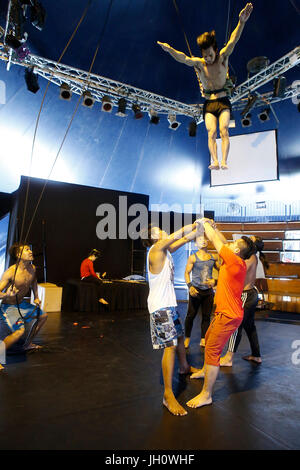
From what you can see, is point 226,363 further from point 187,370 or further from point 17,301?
point 17,301

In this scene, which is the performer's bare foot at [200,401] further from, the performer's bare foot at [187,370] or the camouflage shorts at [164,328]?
the performer's bare foot at [187,370]

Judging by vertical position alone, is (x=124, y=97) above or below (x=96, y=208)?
above

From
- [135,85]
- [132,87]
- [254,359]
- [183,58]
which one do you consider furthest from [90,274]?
[135,85]

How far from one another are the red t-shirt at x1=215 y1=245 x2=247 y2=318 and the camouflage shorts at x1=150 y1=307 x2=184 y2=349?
391 millimetres

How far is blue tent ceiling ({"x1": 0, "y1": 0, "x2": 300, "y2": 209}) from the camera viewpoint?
7230 millimetres

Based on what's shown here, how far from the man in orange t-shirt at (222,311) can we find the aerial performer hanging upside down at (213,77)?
1030 mm

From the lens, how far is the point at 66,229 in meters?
8.21

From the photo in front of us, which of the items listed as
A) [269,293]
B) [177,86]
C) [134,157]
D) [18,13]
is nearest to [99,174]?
[134,157]

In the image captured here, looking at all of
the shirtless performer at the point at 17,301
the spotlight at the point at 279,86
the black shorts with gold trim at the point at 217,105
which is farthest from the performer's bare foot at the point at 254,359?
the spotlight at the point at 279,86

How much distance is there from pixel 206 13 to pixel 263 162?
4492 millimetres

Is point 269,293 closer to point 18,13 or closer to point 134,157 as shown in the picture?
point 134,157

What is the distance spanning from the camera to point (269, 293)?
754 centimetres

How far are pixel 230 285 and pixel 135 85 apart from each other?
325 inches

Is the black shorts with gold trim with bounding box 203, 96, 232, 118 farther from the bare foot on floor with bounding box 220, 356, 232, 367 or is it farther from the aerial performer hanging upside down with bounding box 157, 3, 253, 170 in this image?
the bare foot on floor with bounding box 220, 356, 232, 367
